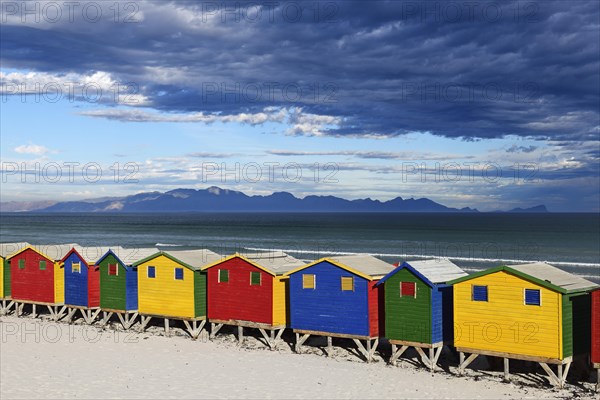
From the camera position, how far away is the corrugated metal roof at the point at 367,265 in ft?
Answer: 107

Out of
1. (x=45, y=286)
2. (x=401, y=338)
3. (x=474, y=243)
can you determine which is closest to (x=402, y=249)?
(x=474, y=243)

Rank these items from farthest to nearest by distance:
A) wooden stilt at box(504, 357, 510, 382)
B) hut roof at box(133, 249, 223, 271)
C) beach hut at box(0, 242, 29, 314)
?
1. beach hut at box(0, 242, 29, 314)
2. hut roof at box(133, 249, 223, 271)
3. wooden stilt at box(504, 357, 510, 382)

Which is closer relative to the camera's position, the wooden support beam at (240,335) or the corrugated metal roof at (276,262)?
the corrugated metal roof at (276,262)

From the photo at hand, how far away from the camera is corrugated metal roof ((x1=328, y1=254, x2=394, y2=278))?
1280 inches

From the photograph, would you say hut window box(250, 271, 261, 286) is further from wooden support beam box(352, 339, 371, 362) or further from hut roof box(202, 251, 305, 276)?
wooden support beam box(352, 339, 371, 362)

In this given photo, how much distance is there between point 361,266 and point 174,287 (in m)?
10.7

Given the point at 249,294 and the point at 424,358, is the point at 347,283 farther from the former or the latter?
the point at 249,294

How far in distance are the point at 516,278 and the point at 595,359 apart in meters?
3.94

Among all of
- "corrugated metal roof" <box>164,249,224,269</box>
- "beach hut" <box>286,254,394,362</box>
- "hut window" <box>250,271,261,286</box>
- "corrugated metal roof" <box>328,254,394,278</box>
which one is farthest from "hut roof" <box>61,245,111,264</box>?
"corrugated metal roof" <box>328,254,394,278</box>

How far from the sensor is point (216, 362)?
32188 mm

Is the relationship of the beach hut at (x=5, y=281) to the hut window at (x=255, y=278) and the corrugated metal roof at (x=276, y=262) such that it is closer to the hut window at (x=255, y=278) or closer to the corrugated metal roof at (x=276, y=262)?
the corrugated metal roof at (x=276, y=262)

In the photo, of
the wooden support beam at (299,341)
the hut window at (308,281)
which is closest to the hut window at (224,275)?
the hut window at (308,281)

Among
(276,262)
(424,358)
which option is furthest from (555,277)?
(276,262)

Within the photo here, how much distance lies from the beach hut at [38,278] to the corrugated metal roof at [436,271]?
890 inches
